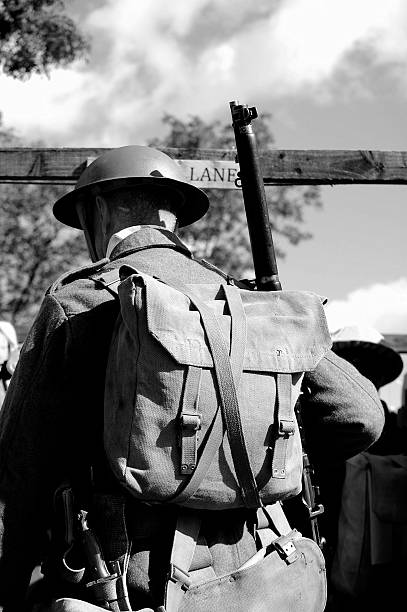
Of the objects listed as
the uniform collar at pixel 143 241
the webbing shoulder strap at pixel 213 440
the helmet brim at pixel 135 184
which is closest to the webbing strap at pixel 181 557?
the webbing shoulder strap at pixel 213 440

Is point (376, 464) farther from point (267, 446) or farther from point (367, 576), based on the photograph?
point (267, 446)

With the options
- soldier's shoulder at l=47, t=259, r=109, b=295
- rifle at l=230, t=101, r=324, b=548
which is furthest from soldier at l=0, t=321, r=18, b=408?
soldier's shoulder at l=47, t=259, r=109, b=295

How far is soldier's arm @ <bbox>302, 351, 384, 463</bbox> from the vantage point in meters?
2.56

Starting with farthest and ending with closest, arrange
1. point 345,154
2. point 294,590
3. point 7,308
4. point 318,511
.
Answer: point 7,308 < point 345,154 < point 318,511 < point 294,590

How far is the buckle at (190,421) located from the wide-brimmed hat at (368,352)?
11.0 feet

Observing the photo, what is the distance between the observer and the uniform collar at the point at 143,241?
8.79 ft

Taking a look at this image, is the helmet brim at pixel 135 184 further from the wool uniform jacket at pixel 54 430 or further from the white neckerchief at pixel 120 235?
the wool uniform jacket at pixel 54 430

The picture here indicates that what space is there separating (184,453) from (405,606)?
11.5 ft

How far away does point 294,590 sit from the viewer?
7.54ft

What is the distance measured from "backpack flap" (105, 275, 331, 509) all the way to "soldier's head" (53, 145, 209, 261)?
0.67m

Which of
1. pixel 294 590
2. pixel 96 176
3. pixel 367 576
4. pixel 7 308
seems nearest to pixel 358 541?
pixel 367 576

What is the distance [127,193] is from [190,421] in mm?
1081

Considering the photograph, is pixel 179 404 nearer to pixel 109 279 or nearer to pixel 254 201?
pixel 109 279

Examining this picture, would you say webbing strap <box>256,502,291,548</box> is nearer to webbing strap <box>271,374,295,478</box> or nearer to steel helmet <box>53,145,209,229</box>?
webbing strap <box>271,374,295,478</box>
